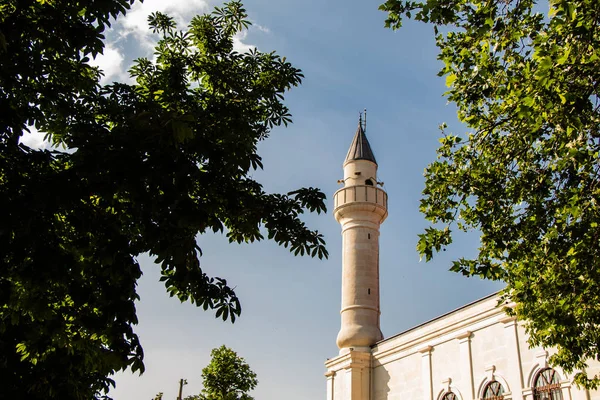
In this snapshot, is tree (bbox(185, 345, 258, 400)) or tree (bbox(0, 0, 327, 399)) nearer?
tree (bbox(0, 0, 327, 399))

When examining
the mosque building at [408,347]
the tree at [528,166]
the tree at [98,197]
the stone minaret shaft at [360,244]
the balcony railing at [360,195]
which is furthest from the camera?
the balcony railing at [360,195]

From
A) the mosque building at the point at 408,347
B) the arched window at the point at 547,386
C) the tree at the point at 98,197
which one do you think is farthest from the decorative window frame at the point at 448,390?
the tree at the point at 98,197

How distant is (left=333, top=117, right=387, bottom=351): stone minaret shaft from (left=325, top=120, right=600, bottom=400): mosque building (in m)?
0.05

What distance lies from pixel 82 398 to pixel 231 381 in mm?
20241

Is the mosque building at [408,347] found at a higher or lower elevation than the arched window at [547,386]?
higher

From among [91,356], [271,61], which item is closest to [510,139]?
[271,61]

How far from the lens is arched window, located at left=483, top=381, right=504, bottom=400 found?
2352 centimetres

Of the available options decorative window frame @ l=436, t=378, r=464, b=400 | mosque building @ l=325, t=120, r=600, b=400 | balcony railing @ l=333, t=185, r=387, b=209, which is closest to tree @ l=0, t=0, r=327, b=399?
mosque building @ l=325, t=120, r=600, b=400

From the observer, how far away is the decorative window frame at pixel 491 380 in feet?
75.8

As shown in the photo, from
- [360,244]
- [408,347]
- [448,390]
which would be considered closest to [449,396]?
[448,390]

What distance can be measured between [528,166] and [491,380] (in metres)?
15.4

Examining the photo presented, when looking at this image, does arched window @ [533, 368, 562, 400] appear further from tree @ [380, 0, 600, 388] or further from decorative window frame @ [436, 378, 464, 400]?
tree @ [380, 0, 600, 388]

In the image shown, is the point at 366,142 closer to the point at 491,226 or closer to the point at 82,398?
the point at 491,226

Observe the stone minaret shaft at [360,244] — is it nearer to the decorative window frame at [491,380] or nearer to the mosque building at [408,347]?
the mosque building at [408,347]
